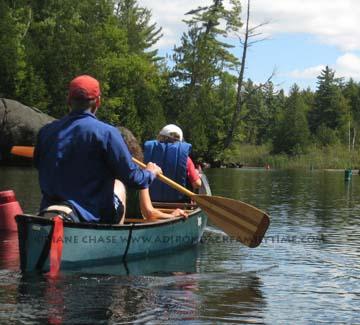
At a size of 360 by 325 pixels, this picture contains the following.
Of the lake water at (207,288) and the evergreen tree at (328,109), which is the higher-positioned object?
the evergreen tree at (328,109)

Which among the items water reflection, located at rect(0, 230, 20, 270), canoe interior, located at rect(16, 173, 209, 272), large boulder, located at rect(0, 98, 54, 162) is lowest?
water reflection, located at rect(0, 230, 20, 270)

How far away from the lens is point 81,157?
21.0 feet

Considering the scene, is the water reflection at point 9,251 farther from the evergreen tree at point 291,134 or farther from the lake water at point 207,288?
the evergreen tree at point 291,134

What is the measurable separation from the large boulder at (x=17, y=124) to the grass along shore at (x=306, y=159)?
74.5ft

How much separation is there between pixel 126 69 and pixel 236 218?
149ft

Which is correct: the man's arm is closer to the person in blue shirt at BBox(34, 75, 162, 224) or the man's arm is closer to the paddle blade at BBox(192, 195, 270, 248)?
the paddle blade at BBox(192, 195, 270, 248)

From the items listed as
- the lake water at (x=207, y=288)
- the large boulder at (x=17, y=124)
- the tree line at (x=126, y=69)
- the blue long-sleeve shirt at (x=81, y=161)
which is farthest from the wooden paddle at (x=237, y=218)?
the tree line at (x=126, y=69)

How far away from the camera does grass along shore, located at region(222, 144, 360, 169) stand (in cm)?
5453

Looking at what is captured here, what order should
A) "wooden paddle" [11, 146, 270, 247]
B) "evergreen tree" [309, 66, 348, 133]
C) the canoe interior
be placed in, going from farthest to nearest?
"evergreen tree" [309, 66, 348, 133] < "wooden paddle" [11, 146, 270, 247] < the canoe interior

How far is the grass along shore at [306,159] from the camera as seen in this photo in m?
54.5

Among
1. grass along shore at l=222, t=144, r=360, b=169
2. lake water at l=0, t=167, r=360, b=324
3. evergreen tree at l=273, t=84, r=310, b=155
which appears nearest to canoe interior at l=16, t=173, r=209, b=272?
lake water at l=0, t=167, r=360, b=324

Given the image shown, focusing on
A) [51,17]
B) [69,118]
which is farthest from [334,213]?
[51,17]

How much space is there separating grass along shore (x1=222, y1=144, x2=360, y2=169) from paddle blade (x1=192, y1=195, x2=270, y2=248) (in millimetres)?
44667

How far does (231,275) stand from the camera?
7.90 meters
